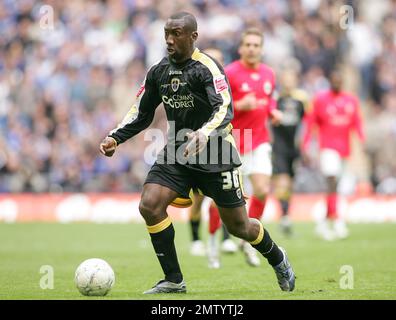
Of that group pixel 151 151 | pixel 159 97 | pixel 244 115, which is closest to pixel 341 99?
pixel 244 115

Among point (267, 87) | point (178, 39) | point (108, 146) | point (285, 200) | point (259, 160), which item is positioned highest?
point (285, 200)

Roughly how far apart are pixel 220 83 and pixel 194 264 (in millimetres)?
4176

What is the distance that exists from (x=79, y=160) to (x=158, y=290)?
556 inches

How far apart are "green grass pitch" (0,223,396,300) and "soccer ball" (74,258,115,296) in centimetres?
9

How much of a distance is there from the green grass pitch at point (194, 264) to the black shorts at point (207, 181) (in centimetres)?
93

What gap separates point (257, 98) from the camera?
12164 mm

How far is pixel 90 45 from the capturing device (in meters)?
24.5

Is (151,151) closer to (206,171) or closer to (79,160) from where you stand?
(79,160)

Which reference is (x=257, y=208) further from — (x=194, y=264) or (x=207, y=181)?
(x=207, y=181)

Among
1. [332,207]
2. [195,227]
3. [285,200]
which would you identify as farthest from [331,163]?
[195,227]

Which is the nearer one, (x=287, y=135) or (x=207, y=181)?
(x=207, y=181)

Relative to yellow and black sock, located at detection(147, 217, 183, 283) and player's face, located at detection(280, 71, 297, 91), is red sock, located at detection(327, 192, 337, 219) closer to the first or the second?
player's face, located at detection(280, 71, 297, 91)

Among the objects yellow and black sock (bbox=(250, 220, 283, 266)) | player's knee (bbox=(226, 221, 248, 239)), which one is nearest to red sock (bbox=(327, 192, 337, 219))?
yellow and black sock (bbox=(250, 220, 283, 266))

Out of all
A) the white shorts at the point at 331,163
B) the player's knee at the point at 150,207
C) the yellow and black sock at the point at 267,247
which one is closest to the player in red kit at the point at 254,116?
the yellow and black sock at the point at 267,247
